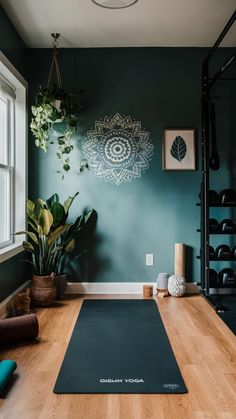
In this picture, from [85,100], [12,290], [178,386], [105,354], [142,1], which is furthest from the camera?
[85,100]

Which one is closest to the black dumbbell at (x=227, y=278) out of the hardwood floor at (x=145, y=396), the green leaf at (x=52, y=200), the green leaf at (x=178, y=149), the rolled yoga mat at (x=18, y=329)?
the hardwood floor at (x=145, y=396)

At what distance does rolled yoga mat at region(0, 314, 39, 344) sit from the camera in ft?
9.09

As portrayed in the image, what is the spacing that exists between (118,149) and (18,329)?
2155 millimetres

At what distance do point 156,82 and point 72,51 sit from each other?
0.92 m

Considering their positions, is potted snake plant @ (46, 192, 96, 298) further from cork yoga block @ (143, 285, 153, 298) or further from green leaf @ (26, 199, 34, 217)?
cork yoga block @ (143, 285, 153, 298)

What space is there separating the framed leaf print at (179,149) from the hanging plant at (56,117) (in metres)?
0.96

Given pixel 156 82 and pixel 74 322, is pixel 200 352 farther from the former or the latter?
pixel 156 82

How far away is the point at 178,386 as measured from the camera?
2.21 m

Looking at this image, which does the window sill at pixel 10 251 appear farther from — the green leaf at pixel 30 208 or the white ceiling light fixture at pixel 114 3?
the white ceiling light fixture at pixel 114 3

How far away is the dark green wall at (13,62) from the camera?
11.0ft

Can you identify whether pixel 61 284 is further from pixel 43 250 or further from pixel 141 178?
pixel 141 178

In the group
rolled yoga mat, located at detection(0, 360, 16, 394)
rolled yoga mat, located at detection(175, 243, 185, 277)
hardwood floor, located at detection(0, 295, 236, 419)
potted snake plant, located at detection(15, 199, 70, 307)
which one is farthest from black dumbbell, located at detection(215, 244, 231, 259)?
rolled yoga mat, located at detection(0, 360, 16, 394)

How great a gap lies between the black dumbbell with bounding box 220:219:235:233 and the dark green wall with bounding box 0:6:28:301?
1967 millimetres

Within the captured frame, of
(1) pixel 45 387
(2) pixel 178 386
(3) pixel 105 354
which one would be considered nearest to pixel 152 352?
(3) pixel 105 354
